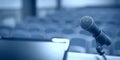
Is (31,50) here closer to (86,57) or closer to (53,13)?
(86,57)

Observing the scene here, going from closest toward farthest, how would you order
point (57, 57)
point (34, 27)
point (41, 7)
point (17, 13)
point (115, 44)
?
point (57, 57) → point (115, 44) → point (34, 27) → point (17, 13) → point (41, 7)

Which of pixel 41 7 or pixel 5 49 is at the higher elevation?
pixel 41 7

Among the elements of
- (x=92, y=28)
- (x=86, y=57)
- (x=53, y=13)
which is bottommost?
(x=86, y=57)

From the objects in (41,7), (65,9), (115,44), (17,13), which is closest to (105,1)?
(65,9)

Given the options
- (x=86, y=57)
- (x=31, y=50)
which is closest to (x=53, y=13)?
(x=86, y=57)

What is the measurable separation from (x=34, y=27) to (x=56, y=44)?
10.7 feet

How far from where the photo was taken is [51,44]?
3.60 feet

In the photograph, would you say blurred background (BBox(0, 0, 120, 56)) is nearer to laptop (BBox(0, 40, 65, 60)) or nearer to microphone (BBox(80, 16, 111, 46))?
laptop (BBox(0, 40, 65, 60))

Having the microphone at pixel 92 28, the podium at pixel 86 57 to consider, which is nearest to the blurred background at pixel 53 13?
the podium at pixel 86 57

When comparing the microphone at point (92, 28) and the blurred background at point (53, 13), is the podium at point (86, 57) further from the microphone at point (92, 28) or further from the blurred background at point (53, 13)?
the blurred background at point (53, 13)

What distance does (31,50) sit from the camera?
108 cm

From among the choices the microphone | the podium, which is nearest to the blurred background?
the podium

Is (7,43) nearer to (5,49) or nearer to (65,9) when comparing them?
(5,49)

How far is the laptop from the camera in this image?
1.06 metres
